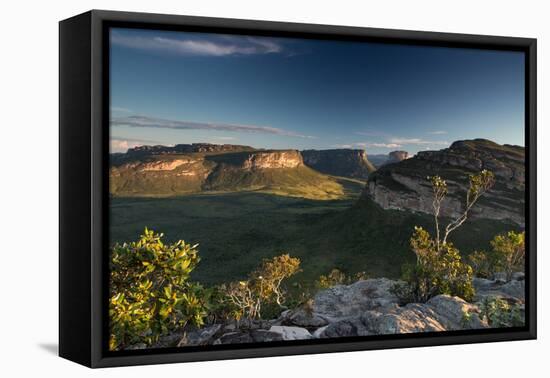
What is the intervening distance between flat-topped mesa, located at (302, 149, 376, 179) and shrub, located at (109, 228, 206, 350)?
1.95 meters

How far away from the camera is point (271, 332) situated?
12.2 metres

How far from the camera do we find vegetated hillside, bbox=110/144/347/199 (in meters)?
11.6

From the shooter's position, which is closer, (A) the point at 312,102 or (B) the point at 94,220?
(B) the point at 94,220

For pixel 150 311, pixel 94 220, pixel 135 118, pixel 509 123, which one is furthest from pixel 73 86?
pixel 509 123

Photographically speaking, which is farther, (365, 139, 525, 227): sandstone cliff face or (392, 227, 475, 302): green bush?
(365, 139, 525, 227): sandstone cliff face

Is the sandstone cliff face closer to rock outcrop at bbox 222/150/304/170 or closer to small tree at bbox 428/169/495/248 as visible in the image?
small tree at bbox 428/169/495/248

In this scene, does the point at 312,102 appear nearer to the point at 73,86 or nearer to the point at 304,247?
the point at 304,247

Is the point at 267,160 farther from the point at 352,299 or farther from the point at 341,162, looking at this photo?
the point at 352,299

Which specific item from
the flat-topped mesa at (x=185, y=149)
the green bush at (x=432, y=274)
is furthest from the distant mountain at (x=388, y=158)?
the flat-topped mesa at (x=185, y=149)

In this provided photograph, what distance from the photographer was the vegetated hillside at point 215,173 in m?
11.6

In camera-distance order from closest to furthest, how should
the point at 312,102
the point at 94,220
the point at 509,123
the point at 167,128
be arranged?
the point at 94,220 < the point at 167,128 < the point at 312,102 < the point at 509,123

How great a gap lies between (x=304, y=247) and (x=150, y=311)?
2.03m

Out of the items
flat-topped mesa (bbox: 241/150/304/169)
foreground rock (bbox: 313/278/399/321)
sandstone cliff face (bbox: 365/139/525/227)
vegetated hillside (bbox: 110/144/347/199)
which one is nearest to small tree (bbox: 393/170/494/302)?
sandstone cliff face (bbox: 365/139/525/227)

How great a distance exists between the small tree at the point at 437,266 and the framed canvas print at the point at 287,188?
0.02 metres
